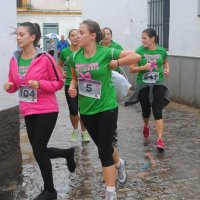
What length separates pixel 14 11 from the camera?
16.7 feet

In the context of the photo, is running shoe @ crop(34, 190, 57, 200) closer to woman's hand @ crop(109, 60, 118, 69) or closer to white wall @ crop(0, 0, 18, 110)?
white wall @ crop(0, 0, 18, 110)

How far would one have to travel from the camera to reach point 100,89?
443 cm

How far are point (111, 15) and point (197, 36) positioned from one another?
216 inches

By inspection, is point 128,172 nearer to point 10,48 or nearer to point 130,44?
point 10,48

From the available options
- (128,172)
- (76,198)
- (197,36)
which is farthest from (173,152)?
(197,36)

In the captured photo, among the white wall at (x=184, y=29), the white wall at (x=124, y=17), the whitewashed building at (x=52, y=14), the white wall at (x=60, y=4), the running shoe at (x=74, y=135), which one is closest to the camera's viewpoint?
the running shoe at (x=74, y=135)

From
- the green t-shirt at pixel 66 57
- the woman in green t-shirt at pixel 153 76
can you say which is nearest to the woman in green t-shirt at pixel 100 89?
the woman in green t-shirt at pixel 153 76

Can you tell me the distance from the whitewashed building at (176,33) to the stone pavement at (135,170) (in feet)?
7.50

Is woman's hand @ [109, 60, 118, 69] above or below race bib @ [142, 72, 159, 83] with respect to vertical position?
above

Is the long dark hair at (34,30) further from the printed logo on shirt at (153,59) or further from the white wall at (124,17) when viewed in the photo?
the white wall at (124,17)

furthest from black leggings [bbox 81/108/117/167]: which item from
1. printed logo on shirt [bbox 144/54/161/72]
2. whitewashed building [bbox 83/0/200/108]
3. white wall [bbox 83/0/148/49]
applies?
white wall [bbox 83/0/148/49]

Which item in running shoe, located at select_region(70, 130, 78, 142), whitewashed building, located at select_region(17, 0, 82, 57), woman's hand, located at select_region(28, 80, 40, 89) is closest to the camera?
woman's hand, located at select_region(28, 80, 40, 89)

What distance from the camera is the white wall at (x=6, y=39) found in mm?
4984

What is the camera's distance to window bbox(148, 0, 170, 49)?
11.6m
